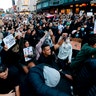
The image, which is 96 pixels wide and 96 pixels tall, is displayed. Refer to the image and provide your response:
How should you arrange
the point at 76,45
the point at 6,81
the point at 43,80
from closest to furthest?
the point at 43,80 → the point at 6,81 → the point at 76,45

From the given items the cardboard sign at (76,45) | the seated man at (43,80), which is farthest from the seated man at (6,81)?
the cardboard sign at (76,45)

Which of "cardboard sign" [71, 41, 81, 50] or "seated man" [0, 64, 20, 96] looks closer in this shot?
"seated man" [0, 64, 20, 96]

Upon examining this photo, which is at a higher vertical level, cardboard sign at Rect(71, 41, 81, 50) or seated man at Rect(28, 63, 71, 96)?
seated man at Rect(28, 63, 71, 96)

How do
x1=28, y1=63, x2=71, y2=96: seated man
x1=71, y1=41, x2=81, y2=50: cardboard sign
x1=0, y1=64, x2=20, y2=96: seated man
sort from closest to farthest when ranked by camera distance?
1. x1=28, y1=63, x2=71, y2=96: seated man
2. x1=0, y1=64, x2=20, y2=96: seated man
3. x1=71, y1=41, x2=81, y2=50: cardboard sign

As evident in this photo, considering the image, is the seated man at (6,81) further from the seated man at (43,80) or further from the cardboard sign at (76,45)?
the cardboard sign at (76,45)

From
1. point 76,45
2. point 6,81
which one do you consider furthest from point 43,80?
point 76,45

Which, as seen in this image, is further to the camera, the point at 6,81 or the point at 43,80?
the point at 6,81

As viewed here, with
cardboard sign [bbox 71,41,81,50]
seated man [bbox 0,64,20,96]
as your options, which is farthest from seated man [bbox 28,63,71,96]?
cardboard sign [bbox 71,41,81,50]

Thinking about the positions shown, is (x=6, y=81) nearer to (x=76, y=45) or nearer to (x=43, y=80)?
(x=43, y=80)

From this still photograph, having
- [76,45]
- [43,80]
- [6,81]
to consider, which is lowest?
[76,45]

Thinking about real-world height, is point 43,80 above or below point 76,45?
above

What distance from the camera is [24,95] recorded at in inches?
134

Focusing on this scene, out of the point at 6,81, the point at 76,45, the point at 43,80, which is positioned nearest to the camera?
the point at 43,80

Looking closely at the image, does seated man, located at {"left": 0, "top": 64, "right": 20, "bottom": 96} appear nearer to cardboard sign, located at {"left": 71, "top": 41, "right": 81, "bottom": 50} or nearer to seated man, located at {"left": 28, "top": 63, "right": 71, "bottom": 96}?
seated man, located at {"left": 28, "top": 63, "right": 71, "bottom": 96}
